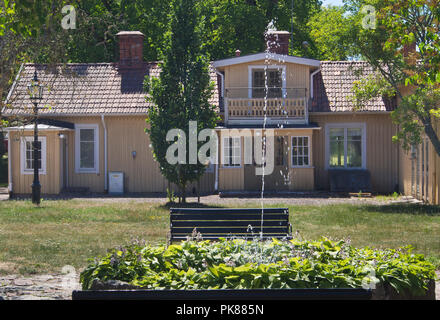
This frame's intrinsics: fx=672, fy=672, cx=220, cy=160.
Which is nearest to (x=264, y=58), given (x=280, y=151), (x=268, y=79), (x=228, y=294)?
(x=268, y=79)

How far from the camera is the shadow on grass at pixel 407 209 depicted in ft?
61.2

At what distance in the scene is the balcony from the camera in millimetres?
26859

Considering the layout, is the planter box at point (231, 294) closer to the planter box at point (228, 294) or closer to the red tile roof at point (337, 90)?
the planter box at point (228, 294)

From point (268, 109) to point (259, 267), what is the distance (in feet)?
69.8

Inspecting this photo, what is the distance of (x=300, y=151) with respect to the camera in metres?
27.2

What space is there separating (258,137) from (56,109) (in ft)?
27.6

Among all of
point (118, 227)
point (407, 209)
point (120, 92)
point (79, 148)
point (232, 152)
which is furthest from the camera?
point (120, 92)

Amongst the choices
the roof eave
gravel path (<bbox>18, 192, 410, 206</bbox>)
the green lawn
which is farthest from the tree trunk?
the roof eave

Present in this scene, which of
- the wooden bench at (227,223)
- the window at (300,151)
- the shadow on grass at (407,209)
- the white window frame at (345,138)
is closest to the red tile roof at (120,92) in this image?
the white window frame at (345,138)

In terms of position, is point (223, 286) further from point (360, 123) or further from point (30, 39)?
point (360, 123)

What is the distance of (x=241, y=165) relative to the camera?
2670cm

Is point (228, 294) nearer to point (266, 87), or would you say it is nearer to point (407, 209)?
point (407, 209)
